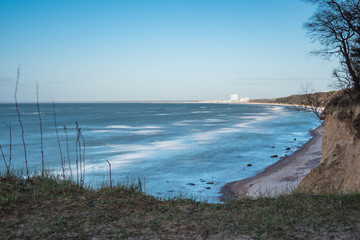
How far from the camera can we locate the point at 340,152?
13.9 m

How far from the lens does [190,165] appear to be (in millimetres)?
26391

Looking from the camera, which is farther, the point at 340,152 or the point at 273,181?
the point at 273,181

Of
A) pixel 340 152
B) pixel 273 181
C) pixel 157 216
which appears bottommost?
pixel 273 181

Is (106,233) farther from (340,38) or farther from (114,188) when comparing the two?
(340,38)

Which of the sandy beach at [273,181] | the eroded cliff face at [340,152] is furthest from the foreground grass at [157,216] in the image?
the sandy beach at [273,181]

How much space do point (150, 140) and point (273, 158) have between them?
768 inches

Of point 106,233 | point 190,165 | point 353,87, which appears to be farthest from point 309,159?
point 106,233

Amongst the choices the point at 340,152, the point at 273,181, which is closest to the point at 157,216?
the point at 340,152

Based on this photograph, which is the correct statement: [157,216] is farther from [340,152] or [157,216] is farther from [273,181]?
[273,181]

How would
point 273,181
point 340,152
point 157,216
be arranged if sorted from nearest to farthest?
point 157,216 → point 340,152 → point 273,181

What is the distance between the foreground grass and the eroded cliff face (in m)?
5.14

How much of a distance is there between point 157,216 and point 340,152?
1088cm

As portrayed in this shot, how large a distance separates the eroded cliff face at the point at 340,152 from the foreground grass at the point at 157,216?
514 centimetres

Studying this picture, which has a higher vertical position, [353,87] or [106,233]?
[353,87]
